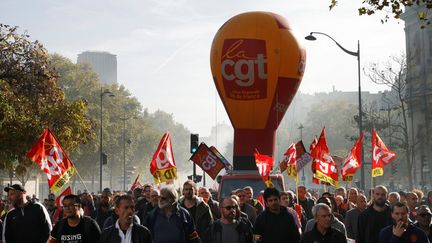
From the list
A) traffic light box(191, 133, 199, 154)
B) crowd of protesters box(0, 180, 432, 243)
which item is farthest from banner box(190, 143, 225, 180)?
crowd of protesters box(0, 180, 432, 243)

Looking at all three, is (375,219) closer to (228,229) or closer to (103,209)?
(228,229)

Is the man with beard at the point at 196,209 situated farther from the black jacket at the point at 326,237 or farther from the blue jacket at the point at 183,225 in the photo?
the black jacket at the point at 326,237

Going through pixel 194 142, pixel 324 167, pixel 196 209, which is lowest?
pixel 196 209

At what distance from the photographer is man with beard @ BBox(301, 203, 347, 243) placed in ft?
29.0

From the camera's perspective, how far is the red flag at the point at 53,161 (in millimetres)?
14453

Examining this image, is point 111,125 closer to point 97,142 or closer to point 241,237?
point 97,142

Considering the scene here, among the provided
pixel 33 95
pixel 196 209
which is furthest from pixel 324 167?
pixel 33 95

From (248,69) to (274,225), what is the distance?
17326 mm

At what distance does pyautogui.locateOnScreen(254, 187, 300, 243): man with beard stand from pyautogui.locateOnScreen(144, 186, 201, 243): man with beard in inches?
33.4

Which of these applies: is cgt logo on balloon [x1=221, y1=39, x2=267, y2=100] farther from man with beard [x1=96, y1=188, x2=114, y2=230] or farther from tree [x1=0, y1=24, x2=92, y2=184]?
man with beard [x1=96, y1=188, x2=114, y2=230]

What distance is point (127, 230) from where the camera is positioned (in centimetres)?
816

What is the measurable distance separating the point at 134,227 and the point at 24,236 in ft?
9.97

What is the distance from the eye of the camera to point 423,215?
10141 millimetres

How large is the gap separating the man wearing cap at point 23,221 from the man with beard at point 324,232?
12.5ft
